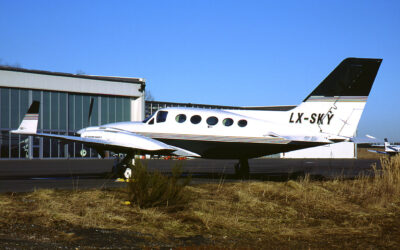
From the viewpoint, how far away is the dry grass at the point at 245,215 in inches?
335

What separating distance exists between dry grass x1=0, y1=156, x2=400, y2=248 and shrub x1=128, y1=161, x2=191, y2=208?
228 mm

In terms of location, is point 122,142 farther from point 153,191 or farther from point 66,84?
point 66,84

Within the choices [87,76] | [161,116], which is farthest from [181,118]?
[87,76]

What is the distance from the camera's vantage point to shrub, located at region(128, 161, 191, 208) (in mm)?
11000

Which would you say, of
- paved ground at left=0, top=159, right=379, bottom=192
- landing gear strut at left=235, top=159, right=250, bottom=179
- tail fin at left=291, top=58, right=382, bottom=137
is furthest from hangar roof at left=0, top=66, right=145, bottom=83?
tail fin at left=291, top=58, right=382, bottom=137

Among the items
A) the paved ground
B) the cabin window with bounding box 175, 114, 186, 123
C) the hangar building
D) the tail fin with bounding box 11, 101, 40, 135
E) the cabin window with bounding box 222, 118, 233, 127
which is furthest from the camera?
the hangar building

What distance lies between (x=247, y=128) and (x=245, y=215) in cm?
917

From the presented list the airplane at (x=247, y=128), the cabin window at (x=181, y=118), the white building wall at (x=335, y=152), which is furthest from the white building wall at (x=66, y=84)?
the cabin window at (x=181, y=118)

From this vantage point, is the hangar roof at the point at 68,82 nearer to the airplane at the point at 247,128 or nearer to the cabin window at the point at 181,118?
the airplane at the point at 247,128

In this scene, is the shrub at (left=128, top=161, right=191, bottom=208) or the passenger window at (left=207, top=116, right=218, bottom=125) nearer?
the shrub at (left=128, top=161, right=191, bottom=208)

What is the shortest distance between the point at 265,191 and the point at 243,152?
5.67 metres

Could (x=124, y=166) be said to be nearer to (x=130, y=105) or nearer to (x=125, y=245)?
(x=125, y=245)

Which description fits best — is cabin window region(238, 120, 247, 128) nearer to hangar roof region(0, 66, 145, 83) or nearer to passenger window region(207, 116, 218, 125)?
passenger window region(207, 116, 218, 125)

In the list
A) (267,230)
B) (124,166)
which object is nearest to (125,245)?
(267,230)
